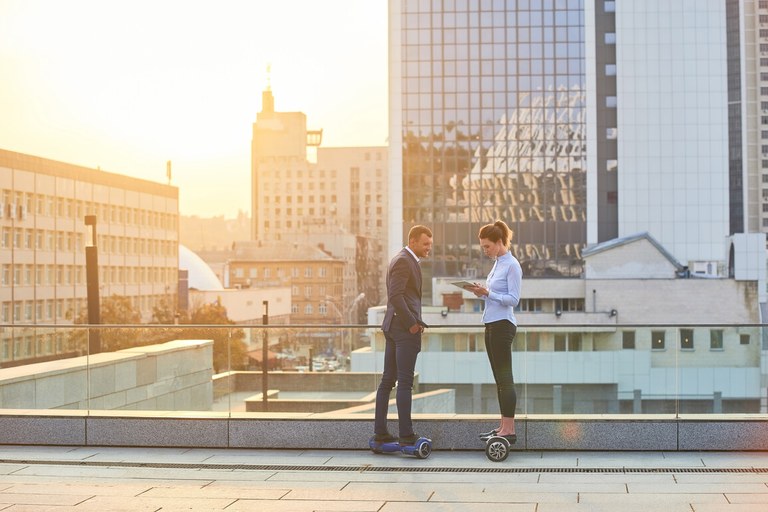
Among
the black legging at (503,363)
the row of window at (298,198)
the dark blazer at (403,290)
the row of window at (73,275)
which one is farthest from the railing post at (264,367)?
the row of window at (298,198)

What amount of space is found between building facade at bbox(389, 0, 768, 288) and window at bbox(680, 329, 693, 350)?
2790 inches

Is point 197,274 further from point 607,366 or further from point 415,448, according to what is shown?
point 415,448

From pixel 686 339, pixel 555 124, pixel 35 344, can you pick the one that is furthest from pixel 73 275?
pixel 686 339

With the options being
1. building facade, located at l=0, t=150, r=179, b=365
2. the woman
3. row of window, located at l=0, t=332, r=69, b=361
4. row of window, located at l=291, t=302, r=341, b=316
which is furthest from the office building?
the woman

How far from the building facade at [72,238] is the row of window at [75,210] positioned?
8 cm

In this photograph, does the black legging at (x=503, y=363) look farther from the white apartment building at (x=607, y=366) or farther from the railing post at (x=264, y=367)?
the railing post at (x=264, y=367)

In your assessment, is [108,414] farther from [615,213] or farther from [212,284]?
[212,284]

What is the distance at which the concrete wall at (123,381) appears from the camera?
1036 centimetres

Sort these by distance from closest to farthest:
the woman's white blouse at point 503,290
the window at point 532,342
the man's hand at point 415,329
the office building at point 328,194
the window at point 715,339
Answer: the woman's white blouse at point 503,290
the man's hand at point 415,329
the window at point 715,339
the window at point 532,342
the office building at point 328,194

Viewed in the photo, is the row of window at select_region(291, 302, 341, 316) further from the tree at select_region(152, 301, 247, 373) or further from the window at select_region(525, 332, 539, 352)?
the window at select_region(525, 332, 539, 352)

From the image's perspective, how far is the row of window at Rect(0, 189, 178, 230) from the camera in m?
82.4

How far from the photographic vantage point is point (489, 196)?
273ft

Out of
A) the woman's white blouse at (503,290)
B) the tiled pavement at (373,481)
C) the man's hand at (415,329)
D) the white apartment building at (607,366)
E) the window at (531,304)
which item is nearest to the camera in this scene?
the tiled pavement at (373,481)

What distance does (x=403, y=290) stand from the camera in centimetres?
909
